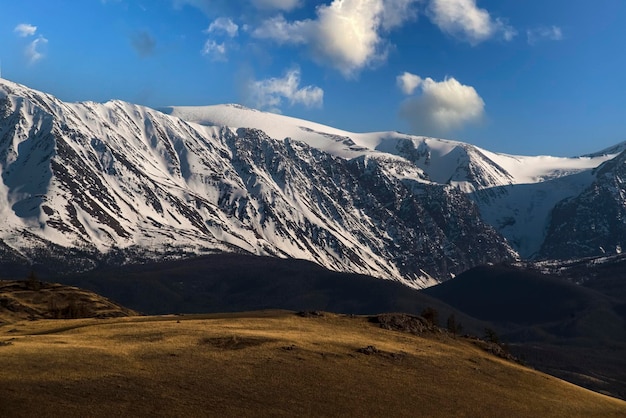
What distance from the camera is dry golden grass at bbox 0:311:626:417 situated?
7338 cm

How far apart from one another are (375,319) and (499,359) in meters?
21.9

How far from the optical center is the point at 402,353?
105 m

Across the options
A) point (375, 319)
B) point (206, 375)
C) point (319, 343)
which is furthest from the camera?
point (375, 319)

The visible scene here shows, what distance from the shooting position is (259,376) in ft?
278

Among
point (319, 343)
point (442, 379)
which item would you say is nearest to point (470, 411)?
point (442, 379)

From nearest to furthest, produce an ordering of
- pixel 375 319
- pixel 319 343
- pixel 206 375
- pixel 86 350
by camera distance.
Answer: pixel 206 375
pixel 86 350
pixel 319 343
pixel 375 319

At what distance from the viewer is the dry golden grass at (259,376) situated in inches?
2889

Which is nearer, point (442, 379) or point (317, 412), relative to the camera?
point (317, 412)

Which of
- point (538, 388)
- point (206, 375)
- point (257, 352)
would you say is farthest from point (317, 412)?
point (538, 388)

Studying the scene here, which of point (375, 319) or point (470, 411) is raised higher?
point (375, 319)

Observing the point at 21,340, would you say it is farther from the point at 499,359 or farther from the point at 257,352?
the point at 499,359

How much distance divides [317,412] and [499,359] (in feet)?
179

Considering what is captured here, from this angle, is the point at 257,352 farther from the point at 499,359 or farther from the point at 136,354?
the point at 499,359

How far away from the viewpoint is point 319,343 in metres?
104
